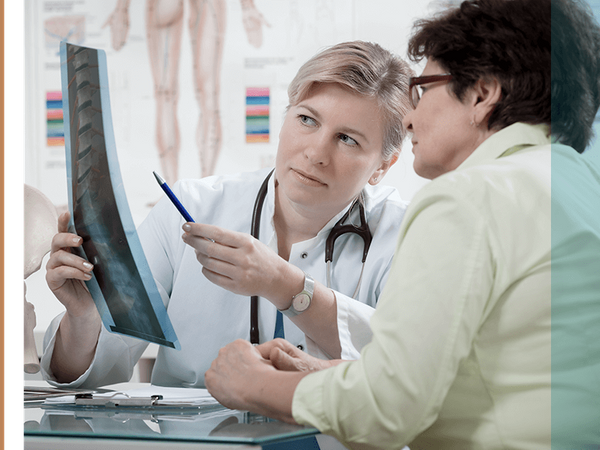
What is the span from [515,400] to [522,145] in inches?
12.0

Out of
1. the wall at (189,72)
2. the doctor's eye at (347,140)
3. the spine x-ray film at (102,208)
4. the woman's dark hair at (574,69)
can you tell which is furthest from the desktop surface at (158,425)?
the wall at (189,72)

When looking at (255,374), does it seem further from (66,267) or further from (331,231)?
(331,231)

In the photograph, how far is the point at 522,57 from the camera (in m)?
0.69

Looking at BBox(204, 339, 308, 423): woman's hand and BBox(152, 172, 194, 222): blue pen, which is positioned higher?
BBox(152, 172, 194, 222): blue pen

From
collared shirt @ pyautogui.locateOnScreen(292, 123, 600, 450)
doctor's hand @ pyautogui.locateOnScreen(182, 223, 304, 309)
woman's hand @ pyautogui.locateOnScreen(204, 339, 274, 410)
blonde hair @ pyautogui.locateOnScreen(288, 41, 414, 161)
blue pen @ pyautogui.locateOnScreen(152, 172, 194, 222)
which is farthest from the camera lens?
blonde hair @ pyautogui.locateOnScreen(288, 41, 414, 161)

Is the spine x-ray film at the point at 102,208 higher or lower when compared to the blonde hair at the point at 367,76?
lower

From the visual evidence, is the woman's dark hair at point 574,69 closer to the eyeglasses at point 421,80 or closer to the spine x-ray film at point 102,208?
the eyeglasses at point 421,80

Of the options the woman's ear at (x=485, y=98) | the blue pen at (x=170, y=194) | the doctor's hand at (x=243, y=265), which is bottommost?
the doctor's hand at (x=243, y=265)

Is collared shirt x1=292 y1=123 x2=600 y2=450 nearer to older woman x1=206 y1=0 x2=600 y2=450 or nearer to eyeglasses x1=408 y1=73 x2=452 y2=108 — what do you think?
older woman x1=206 y1=0 x2=600 y2=450

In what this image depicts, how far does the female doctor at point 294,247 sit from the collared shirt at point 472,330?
44cm

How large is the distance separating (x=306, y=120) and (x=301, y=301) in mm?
422

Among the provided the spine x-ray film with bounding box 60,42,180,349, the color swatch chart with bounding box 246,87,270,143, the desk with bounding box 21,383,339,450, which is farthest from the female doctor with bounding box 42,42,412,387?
the color swatch chart with bounding box 246,87,270,143

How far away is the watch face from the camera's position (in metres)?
1.03

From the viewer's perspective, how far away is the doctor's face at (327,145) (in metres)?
1.18
